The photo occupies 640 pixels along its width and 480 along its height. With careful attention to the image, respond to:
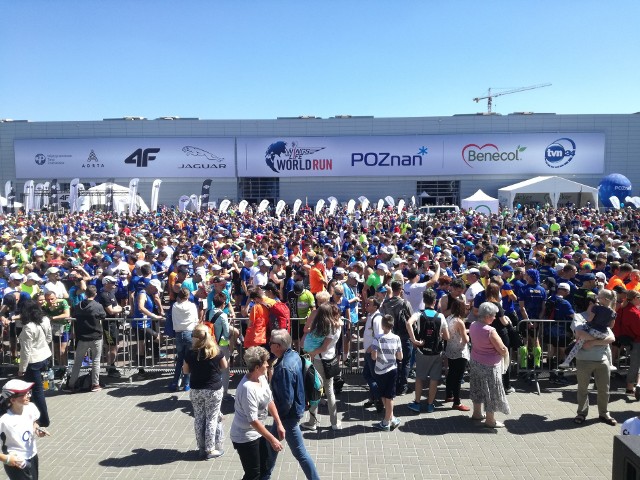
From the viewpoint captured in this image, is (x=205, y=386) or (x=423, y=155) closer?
(x=205, y=386)

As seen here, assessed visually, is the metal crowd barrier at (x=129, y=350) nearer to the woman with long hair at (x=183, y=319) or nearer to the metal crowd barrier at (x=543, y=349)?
the woman with long hair at (x=183, y=319)

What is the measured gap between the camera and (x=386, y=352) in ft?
19.0

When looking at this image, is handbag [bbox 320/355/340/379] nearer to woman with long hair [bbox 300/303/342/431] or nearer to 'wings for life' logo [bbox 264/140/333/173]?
woman with long hair [bbox 300/303/342/431]

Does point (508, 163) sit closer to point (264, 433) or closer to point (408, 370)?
point (408, 370)

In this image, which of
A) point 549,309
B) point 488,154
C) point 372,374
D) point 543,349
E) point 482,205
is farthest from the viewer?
point 488,154

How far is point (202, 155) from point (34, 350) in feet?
137

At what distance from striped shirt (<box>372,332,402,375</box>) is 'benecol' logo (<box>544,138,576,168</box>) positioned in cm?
4329

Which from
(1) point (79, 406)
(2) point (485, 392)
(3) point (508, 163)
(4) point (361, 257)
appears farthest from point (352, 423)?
(3) point (508, 163)

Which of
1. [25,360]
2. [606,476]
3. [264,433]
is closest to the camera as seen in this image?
[264,433]

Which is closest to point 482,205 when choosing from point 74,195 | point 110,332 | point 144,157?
point 74,195

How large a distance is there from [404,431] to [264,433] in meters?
2.42

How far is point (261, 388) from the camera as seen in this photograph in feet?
13.8

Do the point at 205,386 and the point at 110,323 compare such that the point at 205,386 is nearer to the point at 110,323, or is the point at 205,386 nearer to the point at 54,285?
the point at 110,323

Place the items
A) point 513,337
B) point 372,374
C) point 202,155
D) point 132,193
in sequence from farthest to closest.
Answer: point 202,155, point 132,193, point 513,337, point 372,374
